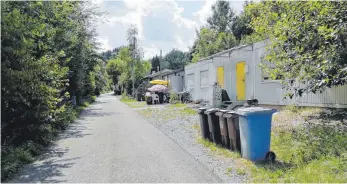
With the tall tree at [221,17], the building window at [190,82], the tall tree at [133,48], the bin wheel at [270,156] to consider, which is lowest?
the bin wheel at [270,156]

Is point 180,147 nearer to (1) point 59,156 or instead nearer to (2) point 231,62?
(1) point 59,156

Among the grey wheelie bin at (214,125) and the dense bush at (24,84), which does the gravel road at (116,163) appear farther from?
the grey wheelie bin at (214,125)

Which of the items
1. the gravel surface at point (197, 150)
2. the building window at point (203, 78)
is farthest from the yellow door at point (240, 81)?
the gravel surface at point (197, 150)

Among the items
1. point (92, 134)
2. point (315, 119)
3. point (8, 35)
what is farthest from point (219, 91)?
point (8, 35)

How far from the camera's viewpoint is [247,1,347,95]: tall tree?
582 centimetres

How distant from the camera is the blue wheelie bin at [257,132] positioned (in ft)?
19.6

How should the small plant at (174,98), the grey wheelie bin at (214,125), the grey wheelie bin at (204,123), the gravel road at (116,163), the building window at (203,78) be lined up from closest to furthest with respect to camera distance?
the gravel road at (116,163)
the grey wheelie bin at (214,125)
the grey wheelie bin at (204,123)
the building window at (203,78)
the small plant at (174,98)

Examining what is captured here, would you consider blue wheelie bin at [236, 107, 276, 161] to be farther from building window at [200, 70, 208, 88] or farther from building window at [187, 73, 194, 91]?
building window at [187, 73, 194, 91]

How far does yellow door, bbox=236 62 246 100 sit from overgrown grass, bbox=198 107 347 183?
705 centimetres

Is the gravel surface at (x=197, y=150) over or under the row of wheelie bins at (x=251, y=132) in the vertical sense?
under

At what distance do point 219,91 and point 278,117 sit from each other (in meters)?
5.03

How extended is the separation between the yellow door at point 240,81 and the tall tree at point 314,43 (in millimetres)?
7610

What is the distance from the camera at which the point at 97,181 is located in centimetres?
505

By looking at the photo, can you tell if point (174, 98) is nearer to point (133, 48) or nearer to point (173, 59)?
point (133, 48)
